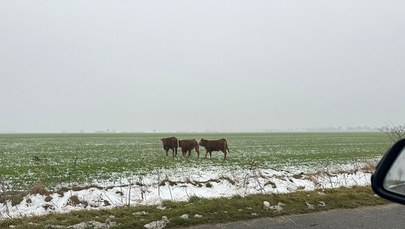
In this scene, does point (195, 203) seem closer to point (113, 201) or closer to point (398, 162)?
point (113, 201)

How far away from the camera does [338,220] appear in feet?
19.5

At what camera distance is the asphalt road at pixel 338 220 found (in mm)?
5559

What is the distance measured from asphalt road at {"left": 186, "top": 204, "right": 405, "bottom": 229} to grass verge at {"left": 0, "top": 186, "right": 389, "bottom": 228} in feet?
0.80

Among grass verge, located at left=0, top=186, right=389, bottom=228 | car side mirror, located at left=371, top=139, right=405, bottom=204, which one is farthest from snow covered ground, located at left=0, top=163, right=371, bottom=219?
car side mirror, located at left=371, top=139, right=405, bottom=204

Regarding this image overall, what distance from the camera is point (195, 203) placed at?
6934 mm

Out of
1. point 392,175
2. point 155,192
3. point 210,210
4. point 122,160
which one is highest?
point 392,175

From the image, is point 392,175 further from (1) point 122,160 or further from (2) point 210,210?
(1) point 122,160

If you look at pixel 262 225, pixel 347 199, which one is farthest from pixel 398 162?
pixel 347 199

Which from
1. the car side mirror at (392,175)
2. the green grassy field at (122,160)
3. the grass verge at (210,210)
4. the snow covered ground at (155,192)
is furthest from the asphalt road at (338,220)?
the green grassy field at (122,160)

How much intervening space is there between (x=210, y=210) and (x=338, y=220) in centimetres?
235

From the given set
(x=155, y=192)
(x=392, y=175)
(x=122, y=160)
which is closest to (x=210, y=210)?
(x=155, y=192)

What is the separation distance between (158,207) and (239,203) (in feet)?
5.45

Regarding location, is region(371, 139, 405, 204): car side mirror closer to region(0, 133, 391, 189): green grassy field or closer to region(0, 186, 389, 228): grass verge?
region(0, 186, 389, 228): grass verge

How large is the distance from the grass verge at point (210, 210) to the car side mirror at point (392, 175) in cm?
370
